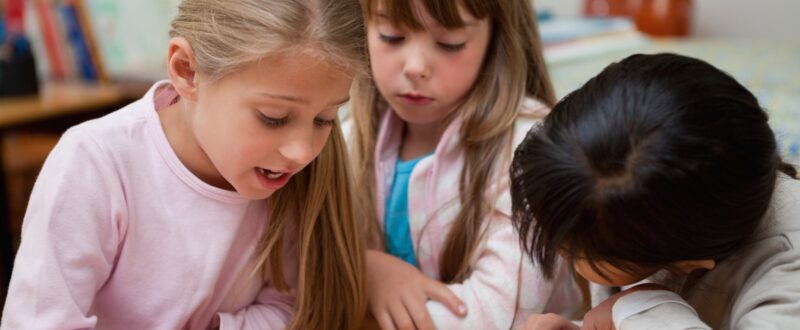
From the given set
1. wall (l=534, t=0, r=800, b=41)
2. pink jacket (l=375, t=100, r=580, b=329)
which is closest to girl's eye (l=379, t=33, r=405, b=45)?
pink jacket (l=375, t=100, r=580, b=329)

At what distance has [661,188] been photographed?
705mm

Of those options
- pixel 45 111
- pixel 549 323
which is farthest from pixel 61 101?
pixel 549 323

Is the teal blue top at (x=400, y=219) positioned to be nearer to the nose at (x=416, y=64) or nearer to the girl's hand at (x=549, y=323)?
the nose at (x=416, y=64)

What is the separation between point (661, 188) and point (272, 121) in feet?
1.27

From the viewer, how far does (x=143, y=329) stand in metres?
0.96

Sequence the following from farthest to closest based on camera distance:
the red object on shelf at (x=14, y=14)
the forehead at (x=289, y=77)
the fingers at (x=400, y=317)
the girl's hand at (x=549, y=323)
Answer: the red object on shelf at (x=14, y=14), the fingers at (x=400, y=317), the girl's hand at (x=549, y=323), the forehead at (x=289, y=77)

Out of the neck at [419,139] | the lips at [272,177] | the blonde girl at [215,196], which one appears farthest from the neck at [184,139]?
the neck at [419,139]

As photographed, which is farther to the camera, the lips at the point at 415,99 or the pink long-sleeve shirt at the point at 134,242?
the lips at the point at 415,99

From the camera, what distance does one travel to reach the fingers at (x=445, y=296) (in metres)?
1.07

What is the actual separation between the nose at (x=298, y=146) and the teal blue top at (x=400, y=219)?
1.29 ft

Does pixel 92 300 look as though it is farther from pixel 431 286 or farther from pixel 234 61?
pixel 431 286

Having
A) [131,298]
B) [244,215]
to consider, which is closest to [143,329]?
[131,298]

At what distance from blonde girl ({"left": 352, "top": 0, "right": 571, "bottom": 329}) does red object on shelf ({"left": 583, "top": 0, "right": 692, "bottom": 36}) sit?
205 centimetres

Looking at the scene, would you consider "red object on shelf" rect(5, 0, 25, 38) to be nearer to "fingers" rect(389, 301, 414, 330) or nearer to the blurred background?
the blurred background
